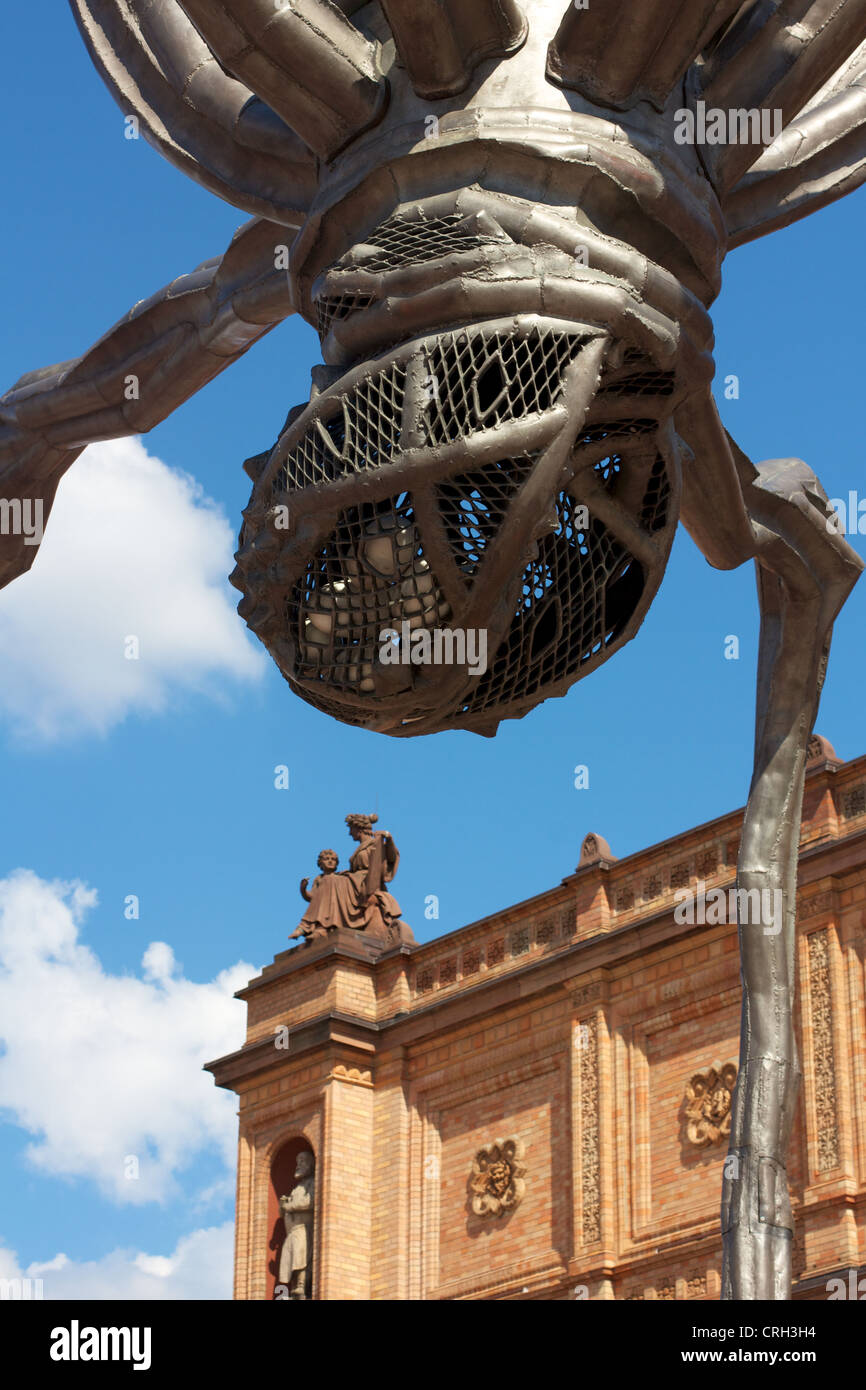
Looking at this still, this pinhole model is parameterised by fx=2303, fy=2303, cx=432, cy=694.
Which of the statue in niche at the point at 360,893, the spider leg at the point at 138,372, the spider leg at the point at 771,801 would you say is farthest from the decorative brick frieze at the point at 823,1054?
the spider leg at the point at 138,372

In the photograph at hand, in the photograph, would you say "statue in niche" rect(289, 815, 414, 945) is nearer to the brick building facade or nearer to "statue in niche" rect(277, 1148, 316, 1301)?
the brick building facade

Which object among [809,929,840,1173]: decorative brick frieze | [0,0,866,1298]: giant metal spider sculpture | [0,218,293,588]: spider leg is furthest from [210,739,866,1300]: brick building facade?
[0,0,866,1298]: giant metal spider sculpture

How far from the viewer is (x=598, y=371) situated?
13.4 ft

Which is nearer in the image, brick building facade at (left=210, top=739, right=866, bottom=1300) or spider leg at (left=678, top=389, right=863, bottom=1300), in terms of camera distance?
spider leg at (left=678, top=389, right=863, bottom=1300)

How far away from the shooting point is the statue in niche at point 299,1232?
2622cm

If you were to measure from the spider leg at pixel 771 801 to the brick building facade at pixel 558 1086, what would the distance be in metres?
16.8

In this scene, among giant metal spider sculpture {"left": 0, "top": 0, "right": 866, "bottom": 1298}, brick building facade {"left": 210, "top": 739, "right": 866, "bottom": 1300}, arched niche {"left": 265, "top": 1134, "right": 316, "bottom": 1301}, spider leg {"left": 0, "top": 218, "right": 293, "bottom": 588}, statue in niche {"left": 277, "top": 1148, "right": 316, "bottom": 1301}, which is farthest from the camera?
arched niche {"left": 265, "top": 1134, "right": 316, "bottom": 1301}

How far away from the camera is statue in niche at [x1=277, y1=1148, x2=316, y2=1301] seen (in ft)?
86.0

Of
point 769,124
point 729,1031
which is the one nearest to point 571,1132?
point 729,1031

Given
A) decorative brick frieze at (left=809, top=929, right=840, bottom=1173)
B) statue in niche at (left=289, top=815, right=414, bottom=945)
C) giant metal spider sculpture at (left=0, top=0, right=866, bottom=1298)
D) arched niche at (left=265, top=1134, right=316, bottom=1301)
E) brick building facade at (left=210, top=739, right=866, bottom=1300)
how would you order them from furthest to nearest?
statue in niche at (left=289, top=815, right=414, bottom=945) → arched niche at (left=265, top=1134, right=316, bottom=1301) → brick building facade at (left=210, top=739, right=866, bottom=1300) → decorative brick frieze at (left=809, top=929, right=840, bottom=1173) → giant metal spider sculpture at (left=0, top=0, right=866, bottom=1298)

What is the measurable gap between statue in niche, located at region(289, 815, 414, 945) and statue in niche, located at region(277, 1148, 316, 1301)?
2.88 meters

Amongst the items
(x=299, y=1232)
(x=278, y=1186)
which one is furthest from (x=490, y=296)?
(x=278, y=1186)

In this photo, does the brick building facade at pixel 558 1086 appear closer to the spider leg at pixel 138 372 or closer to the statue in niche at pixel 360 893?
the statue in niche at pixel 360 893
